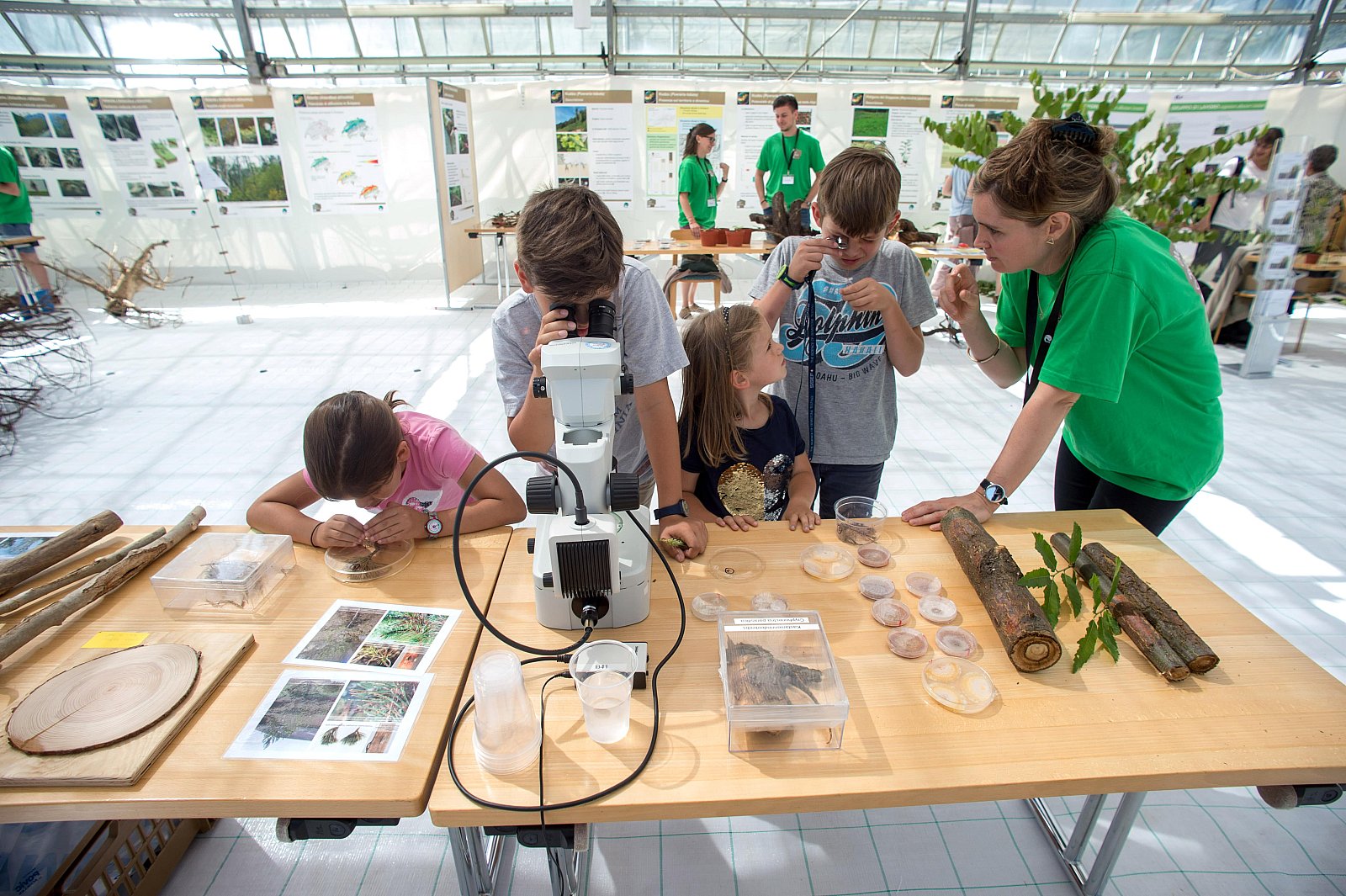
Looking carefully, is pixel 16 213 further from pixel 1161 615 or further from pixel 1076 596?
pixel 1161 615

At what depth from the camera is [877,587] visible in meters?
1.27

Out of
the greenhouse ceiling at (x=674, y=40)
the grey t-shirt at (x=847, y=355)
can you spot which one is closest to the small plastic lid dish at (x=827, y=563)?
the grey t-shirt at (x=847, y=355)

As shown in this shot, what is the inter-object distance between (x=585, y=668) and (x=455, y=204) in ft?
21.6

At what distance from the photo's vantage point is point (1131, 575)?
125cm

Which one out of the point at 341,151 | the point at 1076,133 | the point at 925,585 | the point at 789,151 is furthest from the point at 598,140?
the point at 925,585

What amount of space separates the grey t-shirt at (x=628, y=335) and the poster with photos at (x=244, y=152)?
774 centimetres

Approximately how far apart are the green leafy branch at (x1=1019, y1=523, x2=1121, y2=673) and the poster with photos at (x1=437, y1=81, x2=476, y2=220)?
6420mm

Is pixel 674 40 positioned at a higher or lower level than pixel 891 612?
higher

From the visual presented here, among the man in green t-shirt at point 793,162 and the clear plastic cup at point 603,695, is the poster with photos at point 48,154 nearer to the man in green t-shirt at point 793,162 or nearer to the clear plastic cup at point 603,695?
the man in green t-shirt at point 793,162

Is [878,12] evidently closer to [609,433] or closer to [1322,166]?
[1322,166]

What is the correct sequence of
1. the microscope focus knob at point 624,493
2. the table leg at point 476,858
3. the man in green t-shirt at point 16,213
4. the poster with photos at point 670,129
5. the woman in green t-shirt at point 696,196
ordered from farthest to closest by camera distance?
the poster with photos at point 670,129, the woman in green t-shirt at point 696,196, the man in green t-shirt at point 16,213, the table leg at point 476,858, the microscope focus knob at point 624,493

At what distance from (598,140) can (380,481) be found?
7.01 metres

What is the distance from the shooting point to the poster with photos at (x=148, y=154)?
284 inches

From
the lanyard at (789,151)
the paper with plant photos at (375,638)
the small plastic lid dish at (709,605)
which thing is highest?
the lanyard at (789,151)
